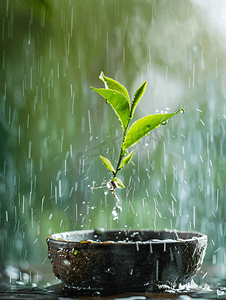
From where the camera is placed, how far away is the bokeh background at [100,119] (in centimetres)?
155

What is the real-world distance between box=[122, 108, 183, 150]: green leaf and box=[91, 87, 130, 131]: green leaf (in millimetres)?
18

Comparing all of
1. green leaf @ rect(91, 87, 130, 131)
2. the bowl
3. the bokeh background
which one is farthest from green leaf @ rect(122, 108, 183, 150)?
the bokeh background

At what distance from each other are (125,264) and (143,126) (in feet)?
0.58

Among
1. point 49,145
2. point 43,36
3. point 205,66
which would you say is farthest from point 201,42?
point 49,145

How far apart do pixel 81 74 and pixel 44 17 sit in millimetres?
371

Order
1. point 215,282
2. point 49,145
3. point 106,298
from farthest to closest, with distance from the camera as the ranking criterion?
point 49,145, point 215,282, point 106,298

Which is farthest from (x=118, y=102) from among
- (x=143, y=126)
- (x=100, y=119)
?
(x=100, y=119)

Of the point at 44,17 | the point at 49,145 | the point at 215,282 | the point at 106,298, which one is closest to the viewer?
the point at 106,298

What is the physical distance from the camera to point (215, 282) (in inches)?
20.1

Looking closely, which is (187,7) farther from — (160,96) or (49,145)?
(49,145)

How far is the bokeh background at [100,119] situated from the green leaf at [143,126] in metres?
1.01

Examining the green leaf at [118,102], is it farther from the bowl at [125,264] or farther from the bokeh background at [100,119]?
the bokeh background at [100,119]

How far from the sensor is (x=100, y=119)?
5.40 feet

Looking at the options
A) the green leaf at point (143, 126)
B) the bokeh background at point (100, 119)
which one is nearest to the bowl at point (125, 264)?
the green leaf at point (143, 126)
